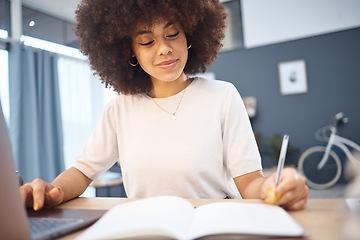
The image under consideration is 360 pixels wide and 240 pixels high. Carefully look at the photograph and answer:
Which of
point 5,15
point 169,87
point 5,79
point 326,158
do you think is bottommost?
point 326,158

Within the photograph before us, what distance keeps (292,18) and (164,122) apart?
450 centimetres

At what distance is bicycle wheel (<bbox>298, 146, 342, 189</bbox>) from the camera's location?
448 centimetres

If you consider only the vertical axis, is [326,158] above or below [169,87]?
below

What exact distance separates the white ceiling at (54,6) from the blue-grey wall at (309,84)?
2.66 meters

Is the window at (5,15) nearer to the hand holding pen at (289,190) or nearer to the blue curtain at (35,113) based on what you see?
the blue curtain at (35,113)

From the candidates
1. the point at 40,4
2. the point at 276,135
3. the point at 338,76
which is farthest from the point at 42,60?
the point at 338,76

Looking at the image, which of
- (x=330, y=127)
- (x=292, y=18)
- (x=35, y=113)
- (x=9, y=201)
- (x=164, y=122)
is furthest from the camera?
(x=292, y=18)

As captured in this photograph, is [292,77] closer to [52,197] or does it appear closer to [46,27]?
[46,27]

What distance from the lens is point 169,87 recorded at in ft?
4.12

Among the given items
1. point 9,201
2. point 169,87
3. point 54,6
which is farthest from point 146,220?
point 54,6

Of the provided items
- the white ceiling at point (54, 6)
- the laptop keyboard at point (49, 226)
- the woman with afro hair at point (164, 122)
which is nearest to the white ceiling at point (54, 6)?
the white ceiling at point (54, 6)

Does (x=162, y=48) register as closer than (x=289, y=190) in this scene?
No

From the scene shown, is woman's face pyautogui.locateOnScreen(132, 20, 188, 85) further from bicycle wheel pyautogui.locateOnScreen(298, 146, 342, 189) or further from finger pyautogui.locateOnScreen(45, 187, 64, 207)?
bicycle wheel pyautogui.locateOnScreen(298, 146, 342, 189)

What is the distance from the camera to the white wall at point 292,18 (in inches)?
183
